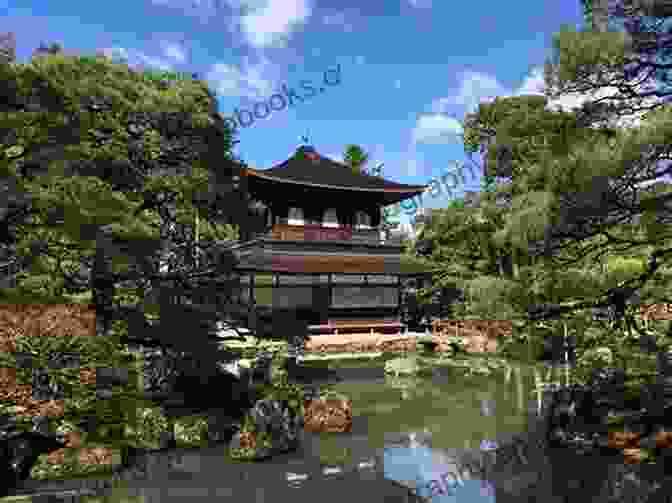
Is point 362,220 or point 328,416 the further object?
point 362,220

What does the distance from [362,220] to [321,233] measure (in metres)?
2.48

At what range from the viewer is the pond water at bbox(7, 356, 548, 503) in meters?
6.08

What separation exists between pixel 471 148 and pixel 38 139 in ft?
55.9

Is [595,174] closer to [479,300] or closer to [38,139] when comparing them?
[479,300]

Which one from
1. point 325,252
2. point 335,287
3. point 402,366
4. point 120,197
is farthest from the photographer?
point 325,252

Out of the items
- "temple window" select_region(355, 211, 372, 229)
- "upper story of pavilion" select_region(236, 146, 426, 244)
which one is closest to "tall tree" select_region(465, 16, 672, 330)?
"upper story of pavilion" select_region(236, 146, 426, 244)

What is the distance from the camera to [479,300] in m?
5.54

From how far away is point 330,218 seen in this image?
814 inches

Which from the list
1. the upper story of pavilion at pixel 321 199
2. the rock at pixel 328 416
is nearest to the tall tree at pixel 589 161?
the rock at pixel 328 416

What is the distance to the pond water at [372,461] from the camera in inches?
239

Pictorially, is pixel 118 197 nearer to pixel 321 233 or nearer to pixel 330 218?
pixel 321 233

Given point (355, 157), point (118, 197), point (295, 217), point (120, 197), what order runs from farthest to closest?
point (355, 157) → point (295, 217) → point (120, 197) → point (118, 197)

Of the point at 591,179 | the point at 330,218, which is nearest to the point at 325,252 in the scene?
the point at 330,218

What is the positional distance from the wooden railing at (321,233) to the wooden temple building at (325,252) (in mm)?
40
